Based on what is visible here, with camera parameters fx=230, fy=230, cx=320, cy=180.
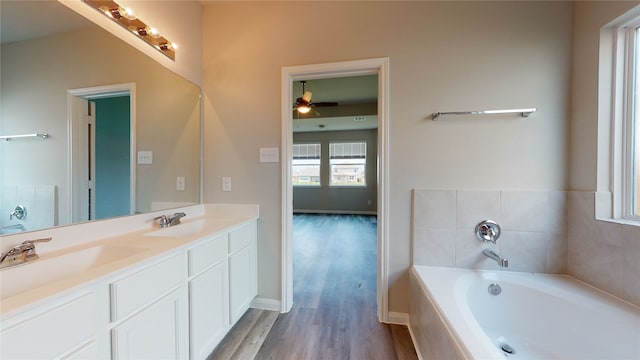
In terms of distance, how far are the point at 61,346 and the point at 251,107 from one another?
177cm

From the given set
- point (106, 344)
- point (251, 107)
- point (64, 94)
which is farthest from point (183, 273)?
point (251, 107)

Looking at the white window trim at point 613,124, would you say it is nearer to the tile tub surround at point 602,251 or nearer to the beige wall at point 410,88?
the tile tub surround at point 602,251

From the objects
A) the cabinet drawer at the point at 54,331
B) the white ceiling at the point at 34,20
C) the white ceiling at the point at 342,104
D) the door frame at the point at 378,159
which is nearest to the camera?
the cabinet drawer at the point at 54,331

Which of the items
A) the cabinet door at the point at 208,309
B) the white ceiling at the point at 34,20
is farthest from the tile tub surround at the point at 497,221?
the white ceiling at the point at 34,20

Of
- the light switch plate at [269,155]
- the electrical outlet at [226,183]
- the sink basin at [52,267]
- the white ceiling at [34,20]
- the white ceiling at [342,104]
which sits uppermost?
the white ceiling at [342,104]

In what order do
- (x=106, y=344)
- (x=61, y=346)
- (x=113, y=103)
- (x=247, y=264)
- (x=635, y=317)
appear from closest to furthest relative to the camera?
(x=61, y=346) → (x=106, y=344) → (x=635, y=317) → (x=113, y=103) → (x=247, y=264)

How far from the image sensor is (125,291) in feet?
3.08

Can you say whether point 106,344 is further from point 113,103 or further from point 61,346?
point 113,103

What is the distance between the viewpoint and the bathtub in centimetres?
112

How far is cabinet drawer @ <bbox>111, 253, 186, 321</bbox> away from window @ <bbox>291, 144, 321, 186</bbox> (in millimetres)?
5858

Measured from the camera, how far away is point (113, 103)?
56.1 inches

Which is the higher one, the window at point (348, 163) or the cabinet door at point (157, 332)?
the window at point (348, 163)

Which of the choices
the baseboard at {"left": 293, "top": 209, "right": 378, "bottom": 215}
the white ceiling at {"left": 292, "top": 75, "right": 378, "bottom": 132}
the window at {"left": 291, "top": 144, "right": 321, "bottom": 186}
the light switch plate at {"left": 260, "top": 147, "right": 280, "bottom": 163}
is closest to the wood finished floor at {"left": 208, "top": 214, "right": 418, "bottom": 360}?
the light switch plate at {"left": 260, "top": 147, "right": 280, "bottom": 163}

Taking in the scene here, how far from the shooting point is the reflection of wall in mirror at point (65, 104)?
1.00m
